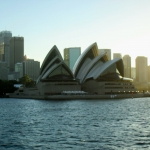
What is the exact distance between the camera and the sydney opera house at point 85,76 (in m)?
101

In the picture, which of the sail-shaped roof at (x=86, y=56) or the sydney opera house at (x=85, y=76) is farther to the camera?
the sail-shaped roof at (x=86, y=56)

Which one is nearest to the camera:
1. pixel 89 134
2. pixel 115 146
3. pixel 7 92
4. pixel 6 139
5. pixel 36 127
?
pixel 115 146

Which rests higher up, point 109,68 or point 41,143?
point 109,68

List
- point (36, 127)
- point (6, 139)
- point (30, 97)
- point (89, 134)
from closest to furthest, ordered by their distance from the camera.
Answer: point (6, 139) → point (89, 134) → point (36, 127) → point (30, 97)

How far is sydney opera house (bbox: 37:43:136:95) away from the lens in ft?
332

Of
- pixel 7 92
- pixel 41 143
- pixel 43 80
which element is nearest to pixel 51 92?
pixel 43 80

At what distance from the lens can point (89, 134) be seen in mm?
25094

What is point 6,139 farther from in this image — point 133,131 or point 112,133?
point 133,131

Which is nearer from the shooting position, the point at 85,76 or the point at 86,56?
the point at 85,76

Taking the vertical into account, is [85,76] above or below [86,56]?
below

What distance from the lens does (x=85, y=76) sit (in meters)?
105

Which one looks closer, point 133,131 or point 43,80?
point 133,131

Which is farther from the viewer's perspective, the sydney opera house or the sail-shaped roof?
the sail-shaped roof

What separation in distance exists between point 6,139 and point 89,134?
6.23m
